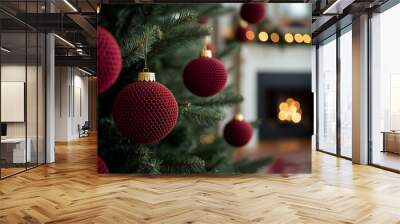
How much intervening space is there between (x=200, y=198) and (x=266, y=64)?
2.16 m

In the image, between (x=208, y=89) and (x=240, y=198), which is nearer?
(x=208, y=89)

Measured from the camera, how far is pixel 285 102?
218 inches

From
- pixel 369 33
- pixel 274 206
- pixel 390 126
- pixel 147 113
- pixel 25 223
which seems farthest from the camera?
pixel 369 33

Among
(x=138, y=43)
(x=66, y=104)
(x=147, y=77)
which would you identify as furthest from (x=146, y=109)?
(x=66, y=104)

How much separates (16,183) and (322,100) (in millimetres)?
7060

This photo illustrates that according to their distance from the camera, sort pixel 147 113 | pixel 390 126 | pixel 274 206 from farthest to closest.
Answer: pixel 390 126
pixel 274 206
pixel 147 113

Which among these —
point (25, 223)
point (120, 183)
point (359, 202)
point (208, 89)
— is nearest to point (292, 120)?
point (359, 202)

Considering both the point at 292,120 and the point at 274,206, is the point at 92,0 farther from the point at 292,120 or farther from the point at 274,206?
the point at 274,206

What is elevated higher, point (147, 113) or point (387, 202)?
point (147, 113)

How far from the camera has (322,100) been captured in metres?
9.63

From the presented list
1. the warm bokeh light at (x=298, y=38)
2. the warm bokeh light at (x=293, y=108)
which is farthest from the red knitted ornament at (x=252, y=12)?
the warm bokeh light at (x=293, y=108)

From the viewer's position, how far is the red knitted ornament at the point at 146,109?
2104 millimetres

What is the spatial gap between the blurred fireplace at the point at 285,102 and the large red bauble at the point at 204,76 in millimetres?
2527

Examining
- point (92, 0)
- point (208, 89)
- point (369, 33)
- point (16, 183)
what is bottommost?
point (16, 183)
